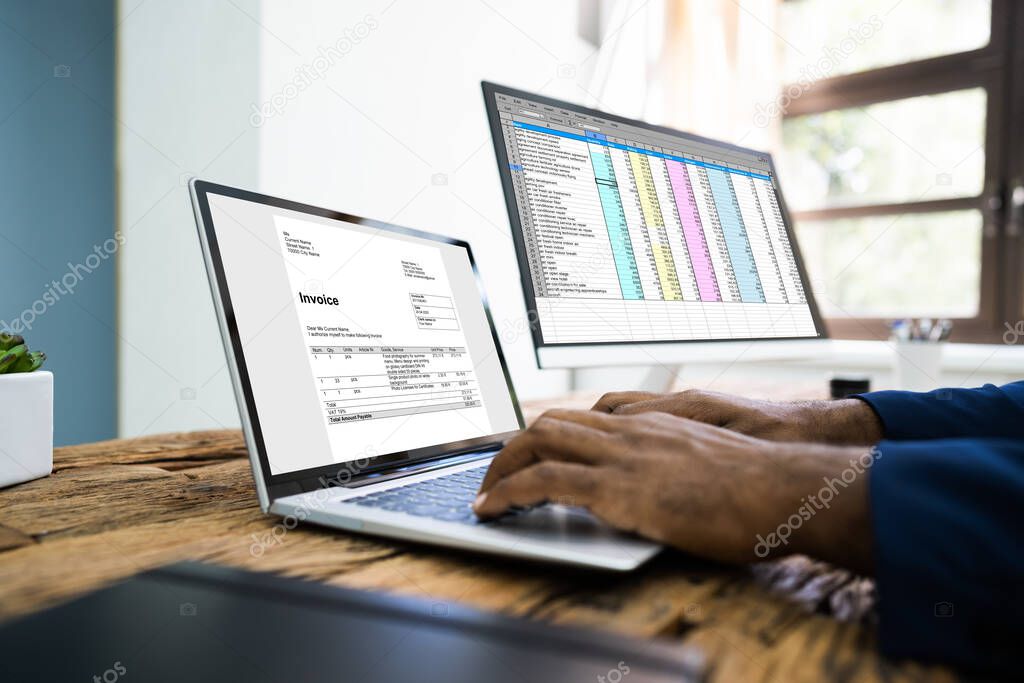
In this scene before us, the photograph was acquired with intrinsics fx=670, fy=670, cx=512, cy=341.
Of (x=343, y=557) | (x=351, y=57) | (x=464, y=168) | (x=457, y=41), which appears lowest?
(x=343, y=557)

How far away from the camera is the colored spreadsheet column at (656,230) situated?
3.01 ft

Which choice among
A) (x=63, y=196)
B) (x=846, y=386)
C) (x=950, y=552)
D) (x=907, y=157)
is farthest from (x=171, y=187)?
(x=907, y=157)

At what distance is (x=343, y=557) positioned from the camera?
396 mm

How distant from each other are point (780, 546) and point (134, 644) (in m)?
0.39

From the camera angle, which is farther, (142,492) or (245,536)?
(142,492)

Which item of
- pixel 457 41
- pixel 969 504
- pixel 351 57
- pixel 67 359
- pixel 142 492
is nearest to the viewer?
pixel 969 504

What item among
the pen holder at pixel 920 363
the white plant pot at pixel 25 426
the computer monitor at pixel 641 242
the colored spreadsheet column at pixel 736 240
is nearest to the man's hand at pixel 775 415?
the computer monitor at pixel 641 242

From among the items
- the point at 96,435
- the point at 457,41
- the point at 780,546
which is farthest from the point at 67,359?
the point at 780,546

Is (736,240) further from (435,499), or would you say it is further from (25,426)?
(25,426)

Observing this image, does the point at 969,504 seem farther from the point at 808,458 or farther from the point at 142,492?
the point at 142,492

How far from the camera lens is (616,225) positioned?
88cm

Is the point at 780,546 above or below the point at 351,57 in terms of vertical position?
below

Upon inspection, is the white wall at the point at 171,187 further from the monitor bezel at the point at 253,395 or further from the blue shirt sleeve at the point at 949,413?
the blue shirt sleeve at the point at 949,413

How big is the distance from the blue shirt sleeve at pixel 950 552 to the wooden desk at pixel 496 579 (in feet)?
0.06
